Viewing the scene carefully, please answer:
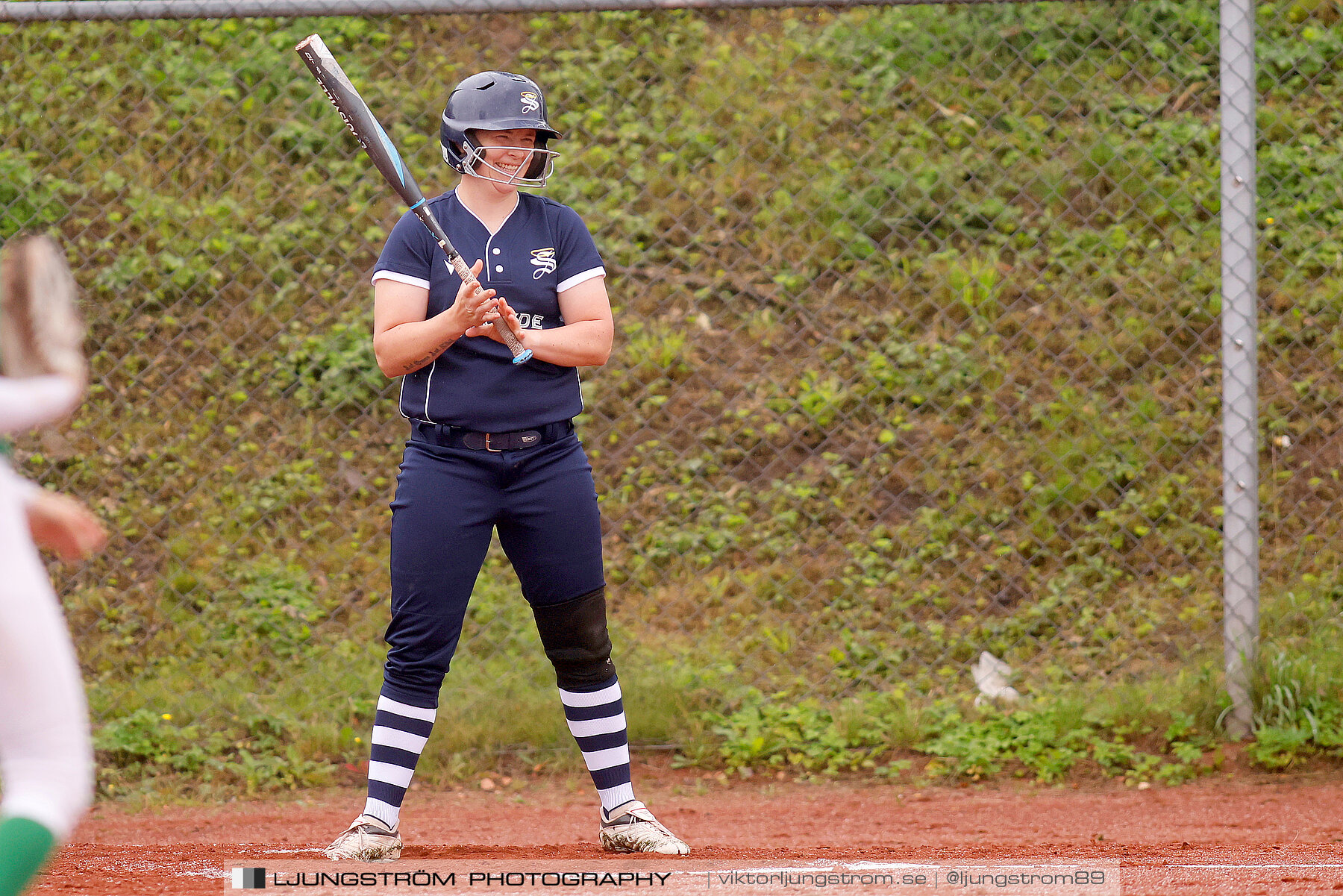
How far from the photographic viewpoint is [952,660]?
5074 mm

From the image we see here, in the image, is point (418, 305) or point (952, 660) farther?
point (952, 660)

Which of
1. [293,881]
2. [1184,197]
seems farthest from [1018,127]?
[293,881]

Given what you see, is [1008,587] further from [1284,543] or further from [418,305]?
[418,305]

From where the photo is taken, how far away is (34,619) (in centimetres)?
167

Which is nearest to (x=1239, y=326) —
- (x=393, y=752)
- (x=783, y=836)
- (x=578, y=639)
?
(x=783, y=836)

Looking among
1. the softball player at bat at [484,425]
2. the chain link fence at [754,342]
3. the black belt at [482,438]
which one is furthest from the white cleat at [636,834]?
the chain link fence at [754,342]

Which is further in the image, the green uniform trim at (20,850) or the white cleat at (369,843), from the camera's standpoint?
the white cleat at (369,843)

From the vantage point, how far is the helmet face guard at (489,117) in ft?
9.88

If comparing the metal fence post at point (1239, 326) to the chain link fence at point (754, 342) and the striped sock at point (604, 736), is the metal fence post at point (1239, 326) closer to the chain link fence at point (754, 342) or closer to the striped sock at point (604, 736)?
the chain link fence at point (754, 342)

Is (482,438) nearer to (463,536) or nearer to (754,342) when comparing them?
(463,536)

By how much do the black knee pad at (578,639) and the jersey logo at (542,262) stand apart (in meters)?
0.81

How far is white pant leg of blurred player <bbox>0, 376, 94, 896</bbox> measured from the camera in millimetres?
1654

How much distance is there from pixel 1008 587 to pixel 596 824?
216 centimetres

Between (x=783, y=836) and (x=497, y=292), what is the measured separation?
2.00 m
